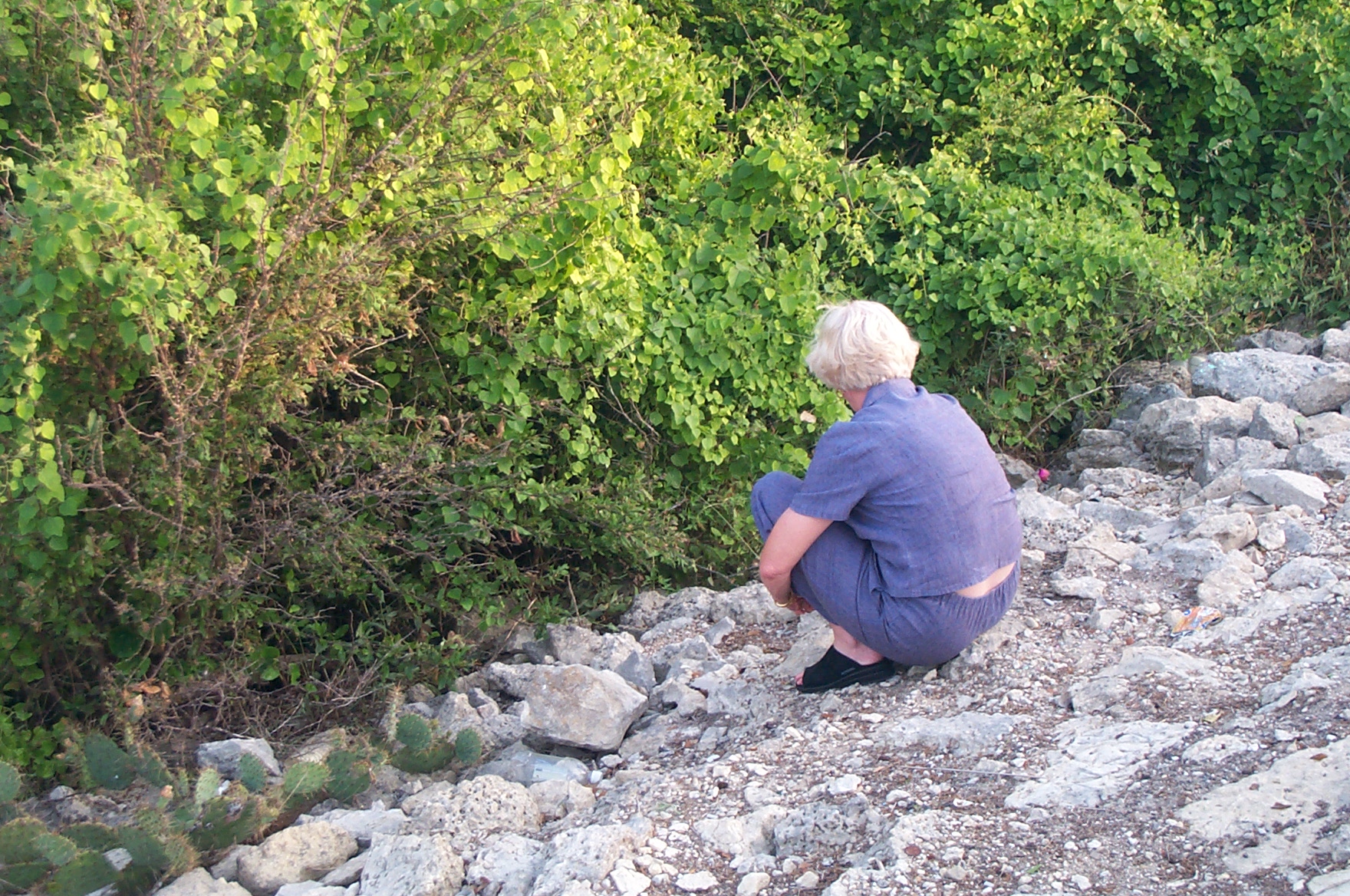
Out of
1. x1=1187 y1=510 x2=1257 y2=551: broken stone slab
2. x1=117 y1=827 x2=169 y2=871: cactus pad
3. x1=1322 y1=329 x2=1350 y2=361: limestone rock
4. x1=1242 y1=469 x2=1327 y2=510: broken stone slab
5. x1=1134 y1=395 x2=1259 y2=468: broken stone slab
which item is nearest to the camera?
x1=117 y1=827 x2=169 y2=871: cactus pad

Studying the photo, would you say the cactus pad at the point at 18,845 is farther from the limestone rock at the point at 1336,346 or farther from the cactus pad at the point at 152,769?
the limestone rock at the point at 1336,346

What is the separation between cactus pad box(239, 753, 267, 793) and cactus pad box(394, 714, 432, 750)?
374 millimetres

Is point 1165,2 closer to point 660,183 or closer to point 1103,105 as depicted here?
point 1103,105

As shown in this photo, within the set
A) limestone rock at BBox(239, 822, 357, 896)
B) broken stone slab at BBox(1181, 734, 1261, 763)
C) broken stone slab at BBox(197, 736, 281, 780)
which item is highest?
broken stone slab at BBox(1181, 734, 1261, 763)

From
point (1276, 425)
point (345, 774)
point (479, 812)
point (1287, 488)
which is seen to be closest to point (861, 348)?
point (479, 812)

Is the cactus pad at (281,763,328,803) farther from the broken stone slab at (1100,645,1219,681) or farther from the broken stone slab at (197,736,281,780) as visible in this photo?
the broken stone slab at (1100,645,1219,681)

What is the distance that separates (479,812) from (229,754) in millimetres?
1101

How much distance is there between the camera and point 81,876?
101 inches

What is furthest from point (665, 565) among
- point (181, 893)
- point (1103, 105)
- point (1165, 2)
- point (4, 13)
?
point (1165, 2)

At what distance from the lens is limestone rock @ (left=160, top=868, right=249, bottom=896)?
256cm

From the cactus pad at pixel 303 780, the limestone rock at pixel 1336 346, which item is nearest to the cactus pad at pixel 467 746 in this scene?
the cactus pad at pixel 303 780

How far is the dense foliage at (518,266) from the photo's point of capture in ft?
10.8

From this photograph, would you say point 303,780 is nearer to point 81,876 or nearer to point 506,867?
point 81,876

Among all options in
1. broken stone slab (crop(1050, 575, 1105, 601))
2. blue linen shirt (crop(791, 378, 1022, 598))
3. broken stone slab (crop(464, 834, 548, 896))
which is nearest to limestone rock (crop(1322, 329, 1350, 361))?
broken stone slab (crop(1050, 575, 1105, 601))
